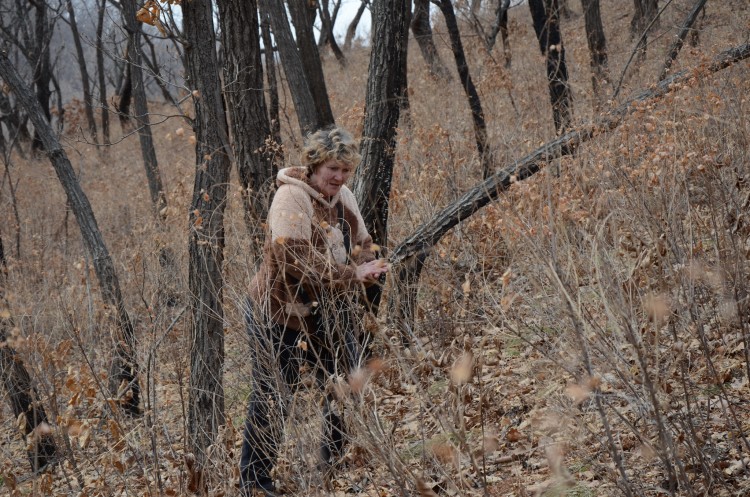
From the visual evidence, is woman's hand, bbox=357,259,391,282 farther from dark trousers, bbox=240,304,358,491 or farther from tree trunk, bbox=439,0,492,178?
tree trunk, bbox=439,0,492,178

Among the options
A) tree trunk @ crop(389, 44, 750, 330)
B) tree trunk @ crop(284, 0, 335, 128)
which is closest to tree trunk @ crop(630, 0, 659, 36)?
tree trunk @ crop(284, 0, 335, 128)

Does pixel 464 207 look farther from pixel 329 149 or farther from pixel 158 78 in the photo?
pixel 158 78

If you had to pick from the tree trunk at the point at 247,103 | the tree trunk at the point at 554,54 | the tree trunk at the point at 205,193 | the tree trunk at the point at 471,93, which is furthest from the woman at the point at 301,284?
the tree trunk at the point at 554,54

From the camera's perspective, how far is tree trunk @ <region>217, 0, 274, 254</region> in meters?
4.78

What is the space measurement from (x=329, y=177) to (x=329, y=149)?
0.47ft

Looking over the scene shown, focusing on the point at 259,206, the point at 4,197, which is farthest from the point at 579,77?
the point at 4,197

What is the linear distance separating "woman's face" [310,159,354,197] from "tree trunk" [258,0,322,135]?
423 cm

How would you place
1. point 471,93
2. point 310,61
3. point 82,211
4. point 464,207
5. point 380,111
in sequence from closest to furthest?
point 464,207 < point 380,111 < point 82,211 < point 471,93 < point 310,61

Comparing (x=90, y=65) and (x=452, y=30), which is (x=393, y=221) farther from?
(x=90, y=65)

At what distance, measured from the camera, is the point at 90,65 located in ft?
164

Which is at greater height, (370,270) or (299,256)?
(299,256)

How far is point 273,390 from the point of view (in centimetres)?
320

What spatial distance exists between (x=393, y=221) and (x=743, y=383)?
316cm

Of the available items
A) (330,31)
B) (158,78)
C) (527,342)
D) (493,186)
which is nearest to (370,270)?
(527,342)
